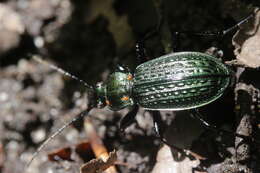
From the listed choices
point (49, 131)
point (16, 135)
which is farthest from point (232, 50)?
point (16, 135)

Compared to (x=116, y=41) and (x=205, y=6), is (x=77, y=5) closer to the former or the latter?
(x=116, y=41)

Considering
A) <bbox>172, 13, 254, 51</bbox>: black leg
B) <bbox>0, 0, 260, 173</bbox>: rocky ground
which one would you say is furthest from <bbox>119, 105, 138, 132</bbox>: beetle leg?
<bbox>172, 13, 254, 51</bbox>: black leg

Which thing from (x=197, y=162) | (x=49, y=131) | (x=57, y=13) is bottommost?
(x=197, y=162)

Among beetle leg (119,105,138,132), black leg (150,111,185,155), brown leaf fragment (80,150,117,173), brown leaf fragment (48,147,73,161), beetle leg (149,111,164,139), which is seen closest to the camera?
brown leaf fragment (80,150,117,173)

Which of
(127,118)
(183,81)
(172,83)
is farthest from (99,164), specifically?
(183,81)

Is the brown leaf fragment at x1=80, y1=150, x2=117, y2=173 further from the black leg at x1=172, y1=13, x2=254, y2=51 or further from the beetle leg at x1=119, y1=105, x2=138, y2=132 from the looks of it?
the black leg at x1=172, y1=13, x2=254, y2=51

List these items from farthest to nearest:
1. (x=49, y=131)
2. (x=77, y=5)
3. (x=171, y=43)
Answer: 1. (x=77, y=5)
2. (x=49, y=131)
3. (x=171, y=43)

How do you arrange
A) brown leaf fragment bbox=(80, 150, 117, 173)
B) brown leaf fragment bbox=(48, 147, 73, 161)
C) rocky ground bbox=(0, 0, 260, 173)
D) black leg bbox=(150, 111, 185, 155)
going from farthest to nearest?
1. brown leaf fragment bbox=(48, 147, 73, 161)
2. black leg bbox=(150, 111, 185, 155)
3. brown leaf fragment bbox=(80, 150, 117, 173)
4. rocky ground bbox=(0, 0, 260, 173)

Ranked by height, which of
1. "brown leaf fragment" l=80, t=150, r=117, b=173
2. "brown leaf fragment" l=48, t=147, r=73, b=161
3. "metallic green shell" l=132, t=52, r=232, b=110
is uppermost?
"metallic green shell" l=132, t=52, r=232, b=110
